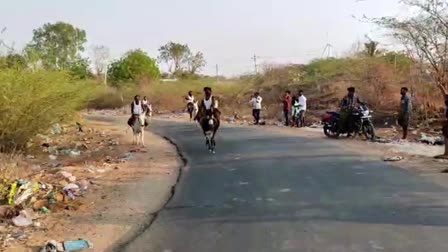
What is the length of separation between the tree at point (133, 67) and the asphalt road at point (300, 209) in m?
46.6

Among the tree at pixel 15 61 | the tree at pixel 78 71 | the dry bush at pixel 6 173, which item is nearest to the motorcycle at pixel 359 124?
the tree at pixel 78 71

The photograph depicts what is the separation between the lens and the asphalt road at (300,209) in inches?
276

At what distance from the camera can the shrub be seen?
57.6ft

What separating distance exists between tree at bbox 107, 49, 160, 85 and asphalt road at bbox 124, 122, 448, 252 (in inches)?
1833

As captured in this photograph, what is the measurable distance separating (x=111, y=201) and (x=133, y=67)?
52.0 meters

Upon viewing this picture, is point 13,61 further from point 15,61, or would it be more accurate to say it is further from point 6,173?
point 6,173

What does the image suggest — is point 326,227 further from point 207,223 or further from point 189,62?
point 189,62

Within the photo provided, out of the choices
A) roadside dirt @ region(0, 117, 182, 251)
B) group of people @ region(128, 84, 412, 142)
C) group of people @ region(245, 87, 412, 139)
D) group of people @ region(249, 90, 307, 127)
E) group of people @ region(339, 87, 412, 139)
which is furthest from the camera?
group of people @ region(249, 90, 307, 127)

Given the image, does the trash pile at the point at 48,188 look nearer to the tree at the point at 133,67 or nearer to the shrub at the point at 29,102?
the shrub at the point at 29,102

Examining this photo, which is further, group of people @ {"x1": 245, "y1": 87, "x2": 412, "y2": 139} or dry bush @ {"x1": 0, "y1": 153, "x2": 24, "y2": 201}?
group of people @ {"x1": 245, "y1": 87, "x2": 412, "y2": 139}

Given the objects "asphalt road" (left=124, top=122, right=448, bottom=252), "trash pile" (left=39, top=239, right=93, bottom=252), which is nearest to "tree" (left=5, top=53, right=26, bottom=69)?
"asphalt road" (left=124, top=122, right=448, bottom=252)

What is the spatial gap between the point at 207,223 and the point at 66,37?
67431 millimetres

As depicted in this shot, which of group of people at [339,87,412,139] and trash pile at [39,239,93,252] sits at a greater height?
group of people at [339,87,412,139]

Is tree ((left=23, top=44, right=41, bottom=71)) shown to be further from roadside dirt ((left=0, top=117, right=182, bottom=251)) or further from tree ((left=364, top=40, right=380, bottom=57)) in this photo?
tree ((left=364, top=40, right=380, bottom=57))
